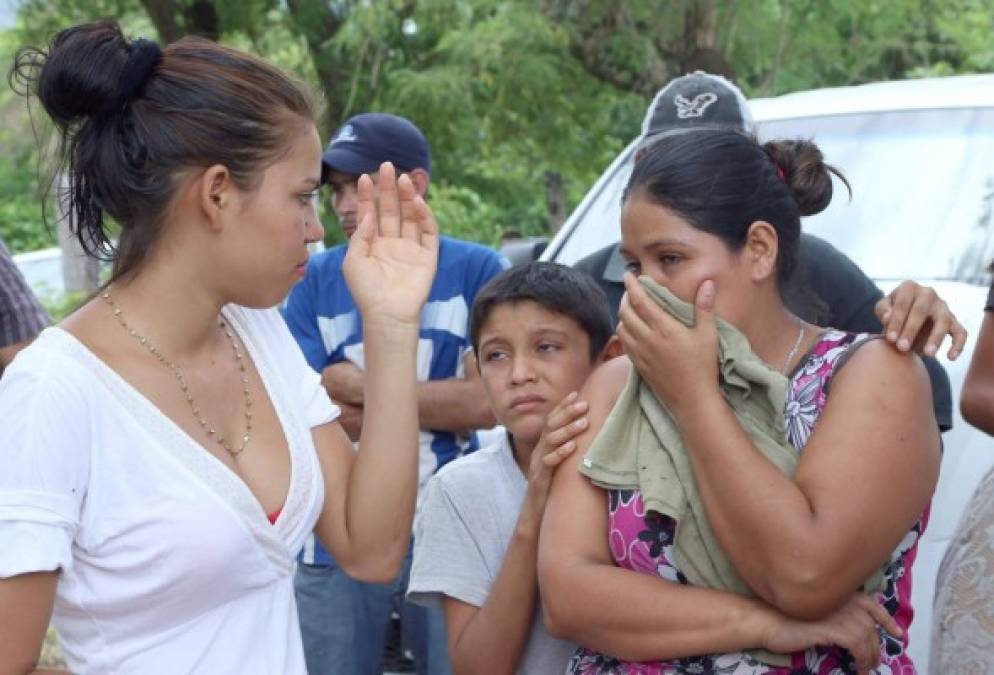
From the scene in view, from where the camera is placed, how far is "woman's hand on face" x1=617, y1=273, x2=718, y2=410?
252 cm

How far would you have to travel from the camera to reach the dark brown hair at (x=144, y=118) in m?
2.46

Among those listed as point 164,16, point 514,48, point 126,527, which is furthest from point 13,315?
point 164,16

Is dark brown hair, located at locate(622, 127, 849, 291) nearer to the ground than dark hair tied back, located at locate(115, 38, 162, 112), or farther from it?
nearer to the ground

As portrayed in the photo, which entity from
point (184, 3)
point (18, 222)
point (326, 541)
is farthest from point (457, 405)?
point (18, 222)

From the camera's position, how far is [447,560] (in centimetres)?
319

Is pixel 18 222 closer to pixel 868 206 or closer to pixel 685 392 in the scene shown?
pixel 868 206

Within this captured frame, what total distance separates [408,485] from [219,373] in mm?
395

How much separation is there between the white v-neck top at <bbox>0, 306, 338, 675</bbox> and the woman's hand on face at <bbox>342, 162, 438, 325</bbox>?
480 millimetres

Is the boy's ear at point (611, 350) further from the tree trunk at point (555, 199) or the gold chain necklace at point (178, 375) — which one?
the tree trunk at point (555, 199)

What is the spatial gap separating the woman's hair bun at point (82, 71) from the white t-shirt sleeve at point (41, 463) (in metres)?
0.45

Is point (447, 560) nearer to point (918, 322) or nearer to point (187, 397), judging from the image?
point (187, 397)

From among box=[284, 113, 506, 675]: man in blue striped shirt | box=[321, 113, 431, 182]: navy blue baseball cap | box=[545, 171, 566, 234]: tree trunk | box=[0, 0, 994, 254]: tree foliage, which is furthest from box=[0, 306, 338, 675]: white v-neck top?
box=[545, 171, 566, 234]: tree trunk

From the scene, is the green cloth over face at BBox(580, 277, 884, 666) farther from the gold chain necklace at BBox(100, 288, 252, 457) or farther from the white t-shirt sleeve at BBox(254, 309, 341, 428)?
the gold chain necklace at BBox(100, 288, 252, 457)

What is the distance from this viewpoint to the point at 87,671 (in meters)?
2.37
